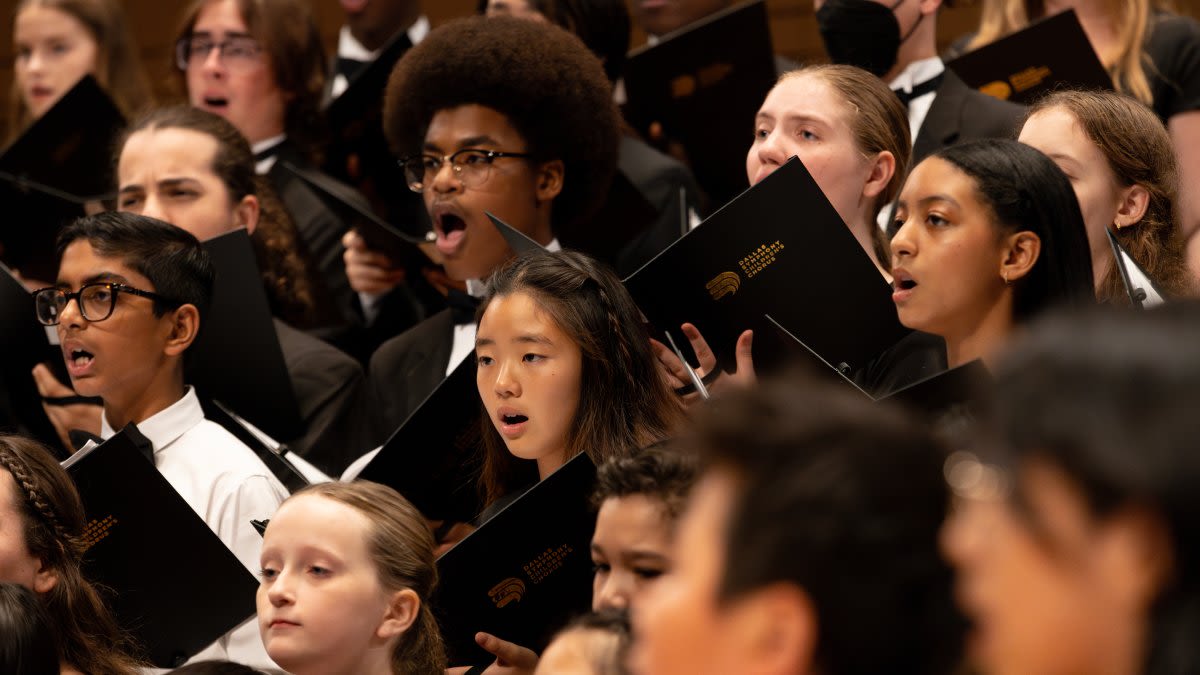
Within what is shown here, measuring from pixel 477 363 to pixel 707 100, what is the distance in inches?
44.6

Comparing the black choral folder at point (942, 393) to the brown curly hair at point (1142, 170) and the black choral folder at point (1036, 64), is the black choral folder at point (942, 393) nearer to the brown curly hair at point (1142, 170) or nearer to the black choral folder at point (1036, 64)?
the brown curly hair at point (1142, 170)

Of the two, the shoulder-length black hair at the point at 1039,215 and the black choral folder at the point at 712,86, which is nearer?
the shoulder-length black hair at the point at 1039,215

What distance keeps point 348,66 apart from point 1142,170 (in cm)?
248

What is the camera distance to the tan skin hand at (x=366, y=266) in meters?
3.37

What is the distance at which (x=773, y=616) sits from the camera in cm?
94

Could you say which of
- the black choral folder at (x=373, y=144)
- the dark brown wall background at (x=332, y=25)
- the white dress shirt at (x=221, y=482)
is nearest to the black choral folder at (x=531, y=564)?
the white dress shirt at (x=221, y=482)

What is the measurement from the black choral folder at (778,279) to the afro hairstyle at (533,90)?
37.1 inches

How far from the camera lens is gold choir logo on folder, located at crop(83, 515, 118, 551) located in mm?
2352

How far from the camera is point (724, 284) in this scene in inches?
87.6

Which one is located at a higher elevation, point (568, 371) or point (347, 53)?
point (347, 53)

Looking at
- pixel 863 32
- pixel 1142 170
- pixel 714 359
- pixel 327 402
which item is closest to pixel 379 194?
pixel 327 402

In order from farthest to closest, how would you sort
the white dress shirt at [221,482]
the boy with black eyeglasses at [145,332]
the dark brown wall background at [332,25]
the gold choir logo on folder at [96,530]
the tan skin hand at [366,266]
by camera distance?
1. the dark brown wall background at [332,25]
2. the tan skin hand at [366,266]
3. the boy with black eyeglasses at [145,332]
4. the white dress shirt at [221,482]
5. the gold choir logo on folder at [96,530]

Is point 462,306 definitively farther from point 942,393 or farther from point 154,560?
point 942,393

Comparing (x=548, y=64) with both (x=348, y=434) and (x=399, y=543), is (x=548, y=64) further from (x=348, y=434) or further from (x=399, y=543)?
(x=399, y=543)
